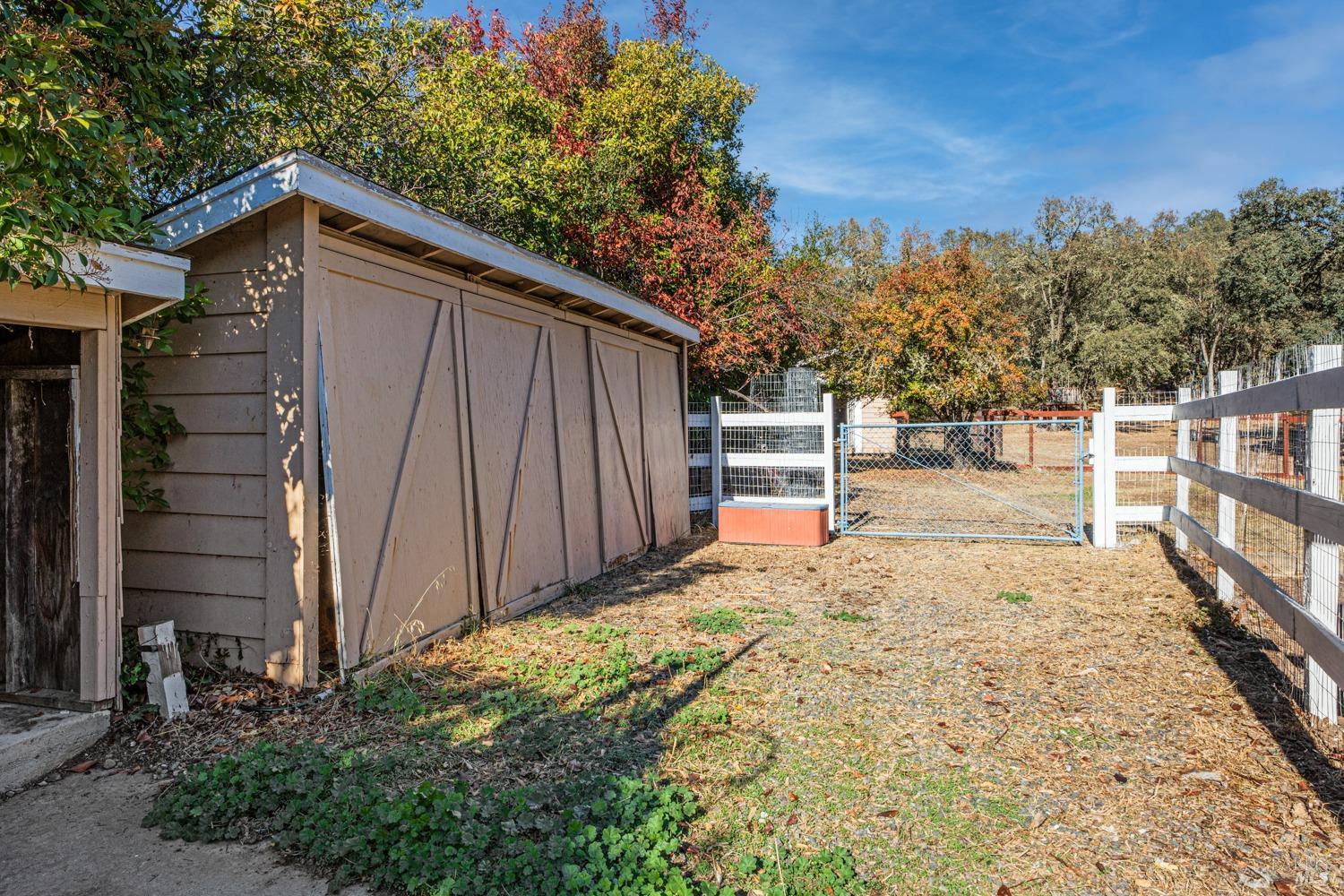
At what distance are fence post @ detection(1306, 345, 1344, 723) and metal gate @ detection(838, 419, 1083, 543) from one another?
16.9ft

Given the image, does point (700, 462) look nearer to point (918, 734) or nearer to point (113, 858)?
point (918, 734)

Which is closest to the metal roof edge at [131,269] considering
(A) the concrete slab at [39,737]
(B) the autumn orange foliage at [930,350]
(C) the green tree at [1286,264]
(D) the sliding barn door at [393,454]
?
(D) the sliding barn door at [393,454]

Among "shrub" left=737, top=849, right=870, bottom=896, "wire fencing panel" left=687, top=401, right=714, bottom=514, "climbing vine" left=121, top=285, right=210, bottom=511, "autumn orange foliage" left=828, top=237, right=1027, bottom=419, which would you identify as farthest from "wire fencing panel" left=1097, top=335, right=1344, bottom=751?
"autumn orange foliage" left=828, top=237, right=1027, bottom=419

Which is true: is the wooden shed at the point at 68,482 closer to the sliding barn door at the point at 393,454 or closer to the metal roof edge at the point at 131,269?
the metal roof edge at the point at 131,269

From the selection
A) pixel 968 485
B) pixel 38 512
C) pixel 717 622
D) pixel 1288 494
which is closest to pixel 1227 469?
pixel 1288 494

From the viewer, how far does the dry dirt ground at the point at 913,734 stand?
2758 mm

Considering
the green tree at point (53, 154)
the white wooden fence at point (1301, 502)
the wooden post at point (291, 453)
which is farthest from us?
the wooden post at point (291, 453)

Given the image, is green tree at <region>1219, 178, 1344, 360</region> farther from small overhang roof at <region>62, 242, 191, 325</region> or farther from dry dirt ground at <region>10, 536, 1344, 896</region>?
small overhang roof at <region>62, 242, 191, 325</region>

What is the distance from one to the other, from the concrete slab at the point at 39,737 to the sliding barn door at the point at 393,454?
3.79ft

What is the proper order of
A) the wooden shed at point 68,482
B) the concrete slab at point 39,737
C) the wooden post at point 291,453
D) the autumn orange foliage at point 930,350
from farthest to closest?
the autumn orange foliage at point 930,350, the wooden post at point 291,453, the wooden shed at point 68,482, the concrete slab at point 39,737

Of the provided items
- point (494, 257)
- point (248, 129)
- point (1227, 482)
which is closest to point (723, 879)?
point (1227, 482)

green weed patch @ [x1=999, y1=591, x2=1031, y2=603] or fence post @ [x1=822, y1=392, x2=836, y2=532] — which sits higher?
fence post @ [x1=822, y1=392, x2=836, y2=532]

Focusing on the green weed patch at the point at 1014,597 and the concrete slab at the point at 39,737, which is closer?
the concrete slab at the point at 39,737

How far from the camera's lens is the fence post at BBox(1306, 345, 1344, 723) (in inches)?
130
